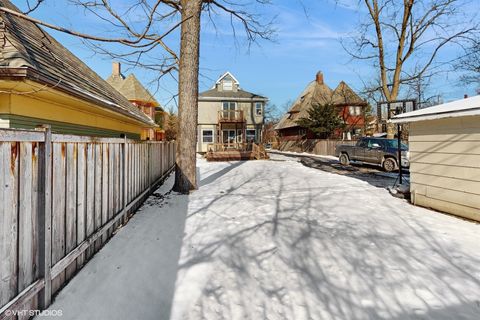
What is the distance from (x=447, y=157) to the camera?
19.4ft

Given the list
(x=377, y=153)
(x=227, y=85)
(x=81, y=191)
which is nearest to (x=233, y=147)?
(x=227, y=85)

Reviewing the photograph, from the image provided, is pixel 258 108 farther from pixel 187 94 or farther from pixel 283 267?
pixel 283 267

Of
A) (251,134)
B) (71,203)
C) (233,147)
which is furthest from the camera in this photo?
(251,134)

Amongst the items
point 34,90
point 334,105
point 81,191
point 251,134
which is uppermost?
point 334,105

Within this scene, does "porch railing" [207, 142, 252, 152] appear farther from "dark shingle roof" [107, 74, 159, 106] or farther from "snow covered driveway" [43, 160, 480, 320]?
"snow covered driveway" [43, 160, 480, 320]

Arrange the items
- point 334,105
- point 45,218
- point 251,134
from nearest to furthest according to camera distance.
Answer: point 45,218
point 334,105
point 251,134

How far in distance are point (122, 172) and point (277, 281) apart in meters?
3.04

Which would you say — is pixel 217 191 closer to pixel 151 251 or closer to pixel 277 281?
pixel 151 251

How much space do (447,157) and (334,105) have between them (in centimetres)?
2507

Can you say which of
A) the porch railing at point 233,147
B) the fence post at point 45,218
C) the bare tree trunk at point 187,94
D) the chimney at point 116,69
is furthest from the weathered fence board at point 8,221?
the chimney at point 116,69

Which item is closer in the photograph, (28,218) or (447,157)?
(28,218)

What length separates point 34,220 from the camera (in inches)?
87.8

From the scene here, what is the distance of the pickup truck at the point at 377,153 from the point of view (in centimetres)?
1410

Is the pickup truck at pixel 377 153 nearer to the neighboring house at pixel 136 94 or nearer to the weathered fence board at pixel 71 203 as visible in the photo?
the weathered fence board at pixel 71 203
